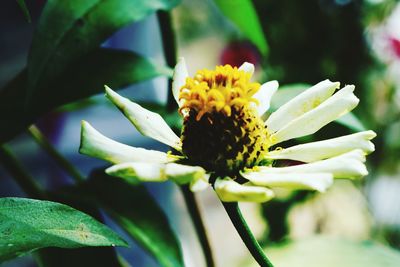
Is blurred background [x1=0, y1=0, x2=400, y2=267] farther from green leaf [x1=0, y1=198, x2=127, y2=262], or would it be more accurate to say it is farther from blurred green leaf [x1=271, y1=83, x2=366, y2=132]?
green leaf [x1=0, y1=198, x2=127, y2=262]

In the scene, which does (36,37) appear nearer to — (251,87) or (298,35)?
(251,87)

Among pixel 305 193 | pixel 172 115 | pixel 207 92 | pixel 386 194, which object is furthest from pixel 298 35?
pixel 207 92

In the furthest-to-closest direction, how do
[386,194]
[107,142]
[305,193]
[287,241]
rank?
[386,194]
[305,193]
[287,241]
[107,142]

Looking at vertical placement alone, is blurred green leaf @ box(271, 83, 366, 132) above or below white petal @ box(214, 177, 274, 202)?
above

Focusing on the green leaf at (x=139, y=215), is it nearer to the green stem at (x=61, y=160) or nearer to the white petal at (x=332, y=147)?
the green stem at (x=61, y=160)

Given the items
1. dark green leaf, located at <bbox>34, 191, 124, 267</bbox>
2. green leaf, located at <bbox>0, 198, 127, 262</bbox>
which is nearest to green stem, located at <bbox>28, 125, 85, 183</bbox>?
dark green leaf, located at <bbox>34, 191, 124, 267</bbox>

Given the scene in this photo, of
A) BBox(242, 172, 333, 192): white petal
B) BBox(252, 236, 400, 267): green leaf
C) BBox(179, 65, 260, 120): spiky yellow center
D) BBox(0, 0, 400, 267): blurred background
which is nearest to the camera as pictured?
BBox(242, 172, 333, 192): white petal

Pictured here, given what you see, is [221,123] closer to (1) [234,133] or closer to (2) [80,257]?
(1) [234,133]
